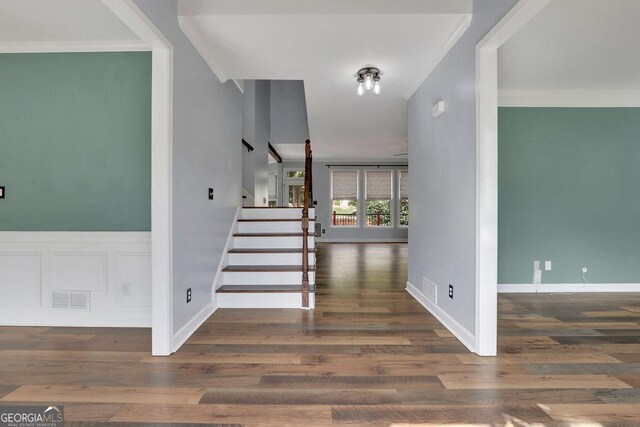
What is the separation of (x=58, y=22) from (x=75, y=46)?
10.9 inches

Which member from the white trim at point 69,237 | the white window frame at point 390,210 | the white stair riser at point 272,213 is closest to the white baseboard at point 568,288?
the white stair riser at point 272,213

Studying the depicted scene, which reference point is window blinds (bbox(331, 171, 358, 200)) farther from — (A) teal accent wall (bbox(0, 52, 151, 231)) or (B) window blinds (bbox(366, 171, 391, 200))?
(A) teal accent wall (bbox(0, 52, 151, 231))

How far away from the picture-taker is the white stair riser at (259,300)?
3.20 meters

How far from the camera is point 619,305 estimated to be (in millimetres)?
3328

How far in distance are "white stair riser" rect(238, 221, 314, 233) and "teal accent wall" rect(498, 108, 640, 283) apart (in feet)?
8.50

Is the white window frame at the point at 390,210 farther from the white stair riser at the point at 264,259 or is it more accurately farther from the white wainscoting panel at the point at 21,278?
the white wainscoting panel at the point at 21,278

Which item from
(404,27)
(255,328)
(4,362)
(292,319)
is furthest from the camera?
(292,319)

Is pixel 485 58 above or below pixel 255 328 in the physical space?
above

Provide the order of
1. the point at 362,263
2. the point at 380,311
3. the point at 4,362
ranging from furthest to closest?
the point at 362,263 < the point at 380,311 < the point at 4,362

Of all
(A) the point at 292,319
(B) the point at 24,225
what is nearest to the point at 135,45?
(B) the point at 24,225

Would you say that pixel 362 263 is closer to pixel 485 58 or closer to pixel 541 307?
pixel 541 307

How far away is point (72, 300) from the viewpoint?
269cm

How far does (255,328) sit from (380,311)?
48.0 inches

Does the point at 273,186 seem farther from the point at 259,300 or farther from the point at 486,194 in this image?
the point at 486,194
